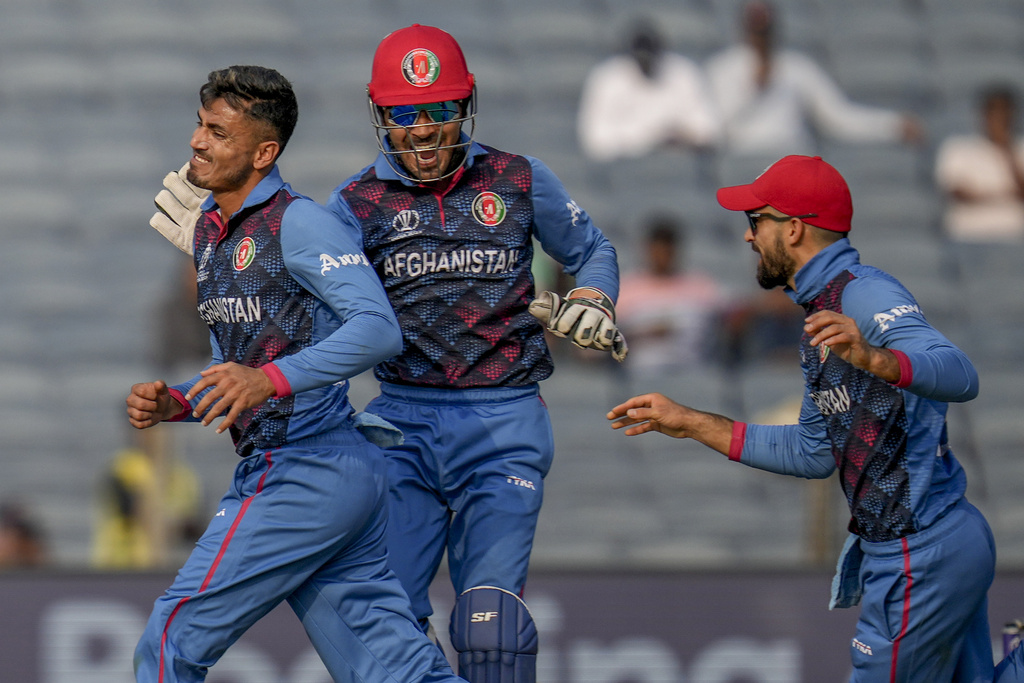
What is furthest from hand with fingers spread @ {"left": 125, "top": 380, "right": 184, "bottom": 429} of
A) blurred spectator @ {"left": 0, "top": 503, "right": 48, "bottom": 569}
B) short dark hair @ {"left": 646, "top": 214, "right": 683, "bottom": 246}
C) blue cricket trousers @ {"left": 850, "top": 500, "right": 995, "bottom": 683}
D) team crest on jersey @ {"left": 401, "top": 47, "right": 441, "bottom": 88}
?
short dark hair @ {"left": 646, "top": 214, "right": 683, "bottom": 246}

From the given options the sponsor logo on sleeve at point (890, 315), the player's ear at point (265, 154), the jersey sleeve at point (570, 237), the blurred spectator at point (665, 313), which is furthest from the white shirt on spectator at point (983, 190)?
the player's ear at point (265, 154)

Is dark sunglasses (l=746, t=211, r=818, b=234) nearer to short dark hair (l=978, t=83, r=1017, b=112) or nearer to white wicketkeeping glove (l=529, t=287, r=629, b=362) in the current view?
white wicketkeeping glove (l=529, t=287, r=629, b=362)

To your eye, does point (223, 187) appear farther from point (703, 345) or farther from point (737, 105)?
point (737, 105)

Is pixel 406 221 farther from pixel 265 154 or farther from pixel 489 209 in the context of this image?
pixel 265 154

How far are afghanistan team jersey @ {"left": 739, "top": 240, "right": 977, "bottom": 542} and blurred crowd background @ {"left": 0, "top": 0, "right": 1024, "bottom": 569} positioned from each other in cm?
219

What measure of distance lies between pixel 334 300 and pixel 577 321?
623mm

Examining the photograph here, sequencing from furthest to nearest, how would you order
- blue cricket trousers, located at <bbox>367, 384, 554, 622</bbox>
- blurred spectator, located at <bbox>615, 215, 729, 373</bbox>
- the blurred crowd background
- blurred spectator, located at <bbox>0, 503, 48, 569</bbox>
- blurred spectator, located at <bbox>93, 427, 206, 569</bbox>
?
blurred spectator, located at <bbox>615, 215, 729, 373</bbox> → the blurred crowd background → blurred spectator, located at <bbox>0, 503, 48, 569</bbox> → blurred spectator, located at <bbox>93, 427, 206, 569</bbox> → blue cricket trousers, located at <bbox>367, 384, 554, 622</bbox>

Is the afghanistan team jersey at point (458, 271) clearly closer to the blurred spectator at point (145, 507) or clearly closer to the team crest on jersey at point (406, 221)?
the team crest on jersey at point (406, 221)

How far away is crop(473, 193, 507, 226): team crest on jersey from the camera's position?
3.42 m

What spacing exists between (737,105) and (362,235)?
179 inches

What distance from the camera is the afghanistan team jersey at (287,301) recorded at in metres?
2.88

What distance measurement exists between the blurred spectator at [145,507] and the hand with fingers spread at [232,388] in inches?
118

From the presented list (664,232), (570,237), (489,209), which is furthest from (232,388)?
(664,232)

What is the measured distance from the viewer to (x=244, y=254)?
3033mm
